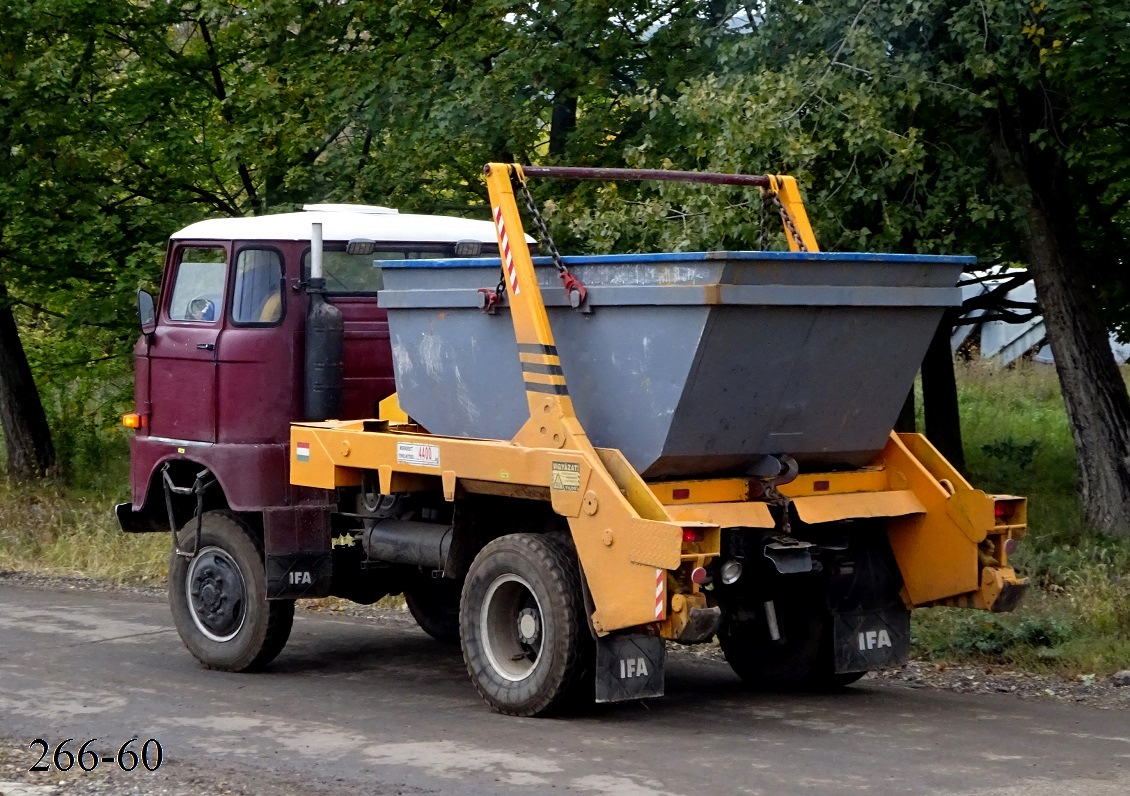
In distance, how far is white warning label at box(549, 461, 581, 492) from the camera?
6.79 m

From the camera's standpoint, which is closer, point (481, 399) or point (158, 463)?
point (481, 399)

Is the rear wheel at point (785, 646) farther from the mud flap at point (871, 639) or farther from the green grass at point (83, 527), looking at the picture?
the green grass at point (83, 527)

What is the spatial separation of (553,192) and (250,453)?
251 inches

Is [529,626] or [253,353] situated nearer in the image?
[529,626]

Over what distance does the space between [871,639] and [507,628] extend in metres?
1.96

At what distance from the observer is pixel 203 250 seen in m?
8.95

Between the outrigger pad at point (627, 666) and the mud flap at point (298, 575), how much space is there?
2295 millimetres

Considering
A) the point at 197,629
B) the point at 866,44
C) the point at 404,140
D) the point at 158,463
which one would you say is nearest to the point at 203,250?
the point at 158,463

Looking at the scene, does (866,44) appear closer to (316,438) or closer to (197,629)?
(316,438)

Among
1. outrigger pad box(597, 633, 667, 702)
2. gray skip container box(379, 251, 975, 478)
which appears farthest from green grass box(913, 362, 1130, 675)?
outrigger pad box(597, 633, 667, 702)

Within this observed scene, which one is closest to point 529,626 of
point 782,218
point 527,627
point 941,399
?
point 527,627

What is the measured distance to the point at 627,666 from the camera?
22.4ft

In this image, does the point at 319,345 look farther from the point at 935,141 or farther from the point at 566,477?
the point at 935,141

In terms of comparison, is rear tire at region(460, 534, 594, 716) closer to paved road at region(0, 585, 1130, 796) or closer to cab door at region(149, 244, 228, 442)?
paved road at region(0, 585, 1130, 796)
